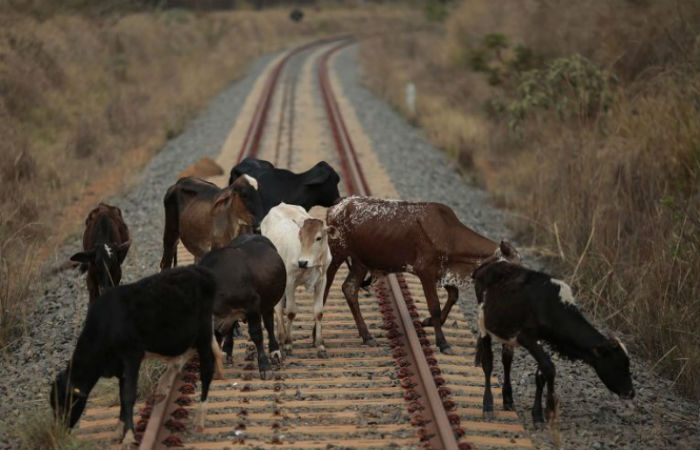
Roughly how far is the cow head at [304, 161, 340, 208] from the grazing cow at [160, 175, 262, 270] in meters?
0.97

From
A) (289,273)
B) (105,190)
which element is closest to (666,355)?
(289,273)

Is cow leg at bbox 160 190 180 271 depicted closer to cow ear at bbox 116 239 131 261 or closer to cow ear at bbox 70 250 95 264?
cow ear at bbox 116 239 131 261

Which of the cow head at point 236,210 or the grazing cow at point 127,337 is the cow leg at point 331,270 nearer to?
the cow head at point 236,210

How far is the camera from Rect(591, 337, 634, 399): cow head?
25.6 feet

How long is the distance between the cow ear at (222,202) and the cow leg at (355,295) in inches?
57.5

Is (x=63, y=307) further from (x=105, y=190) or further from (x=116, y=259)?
(x=105, y=190)

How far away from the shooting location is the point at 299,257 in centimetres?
934

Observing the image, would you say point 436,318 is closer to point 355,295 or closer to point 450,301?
point 450,301

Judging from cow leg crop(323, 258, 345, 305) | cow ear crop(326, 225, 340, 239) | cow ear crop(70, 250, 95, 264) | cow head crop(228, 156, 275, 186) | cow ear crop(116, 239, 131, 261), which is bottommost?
cow leg crop(323, 258, 345, 305)

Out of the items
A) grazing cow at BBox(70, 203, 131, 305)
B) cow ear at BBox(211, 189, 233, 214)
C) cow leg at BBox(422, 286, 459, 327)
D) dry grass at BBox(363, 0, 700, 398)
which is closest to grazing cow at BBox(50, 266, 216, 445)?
grazing cow at BBox(70, 203, 131, 305)

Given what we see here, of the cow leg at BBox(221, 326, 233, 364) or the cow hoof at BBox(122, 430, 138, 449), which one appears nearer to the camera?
the cow hoof at BBox(122, 430, 138, 449)

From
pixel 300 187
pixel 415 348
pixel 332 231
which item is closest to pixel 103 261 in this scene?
pixel 332 231

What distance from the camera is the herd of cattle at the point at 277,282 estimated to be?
732cm

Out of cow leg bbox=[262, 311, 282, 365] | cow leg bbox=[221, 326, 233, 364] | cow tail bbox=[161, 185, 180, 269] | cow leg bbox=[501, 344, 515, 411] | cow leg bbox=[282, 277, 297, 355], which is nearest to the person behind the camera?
cow leg bbox=[501, 344, 515, 411]
